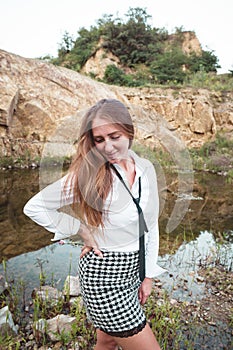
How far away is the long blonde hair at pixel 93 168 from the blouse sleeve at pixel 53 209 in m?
0.05

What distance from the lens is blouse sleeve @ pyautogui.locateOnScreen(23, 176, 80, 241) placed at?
3.90 ft

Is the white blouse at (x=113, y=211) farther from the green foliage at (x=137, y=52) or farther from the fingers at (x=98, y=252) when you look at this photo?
the green foliage at (x=137, y=52)

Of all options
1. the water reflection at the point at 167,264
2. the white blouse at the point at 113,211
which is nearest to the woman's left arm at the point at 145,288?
the white blouse at the point at 113,211

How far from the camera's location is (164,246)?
3.82 metres

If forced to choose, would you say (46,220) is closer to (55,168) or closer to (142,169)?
(55,168)

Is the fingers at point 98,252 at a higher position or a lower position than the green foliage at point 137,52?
lower

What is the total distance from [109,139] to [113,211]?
0.30 meters

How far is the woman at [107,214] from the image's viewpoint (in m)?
1.17

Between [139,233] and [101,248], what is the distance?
0.17 meters

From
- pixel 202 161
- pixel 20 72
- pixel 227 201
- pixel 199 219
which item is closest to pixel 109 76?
pixel 20 72

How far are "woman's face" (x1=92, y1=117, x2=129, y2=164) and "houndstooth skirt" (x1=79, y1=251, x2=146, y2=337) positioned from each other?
42 centimetres

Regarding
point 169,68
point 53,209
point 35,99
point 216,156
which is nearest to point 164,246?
point 53,209

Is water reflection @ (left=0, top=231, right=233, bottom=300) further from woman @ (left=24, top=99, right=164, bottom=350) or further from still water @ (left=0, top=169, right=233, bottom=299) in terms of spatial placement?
woman @ (left=24, top=99, right=164, bottom=350)

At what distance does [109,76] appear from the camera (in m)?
15.8
